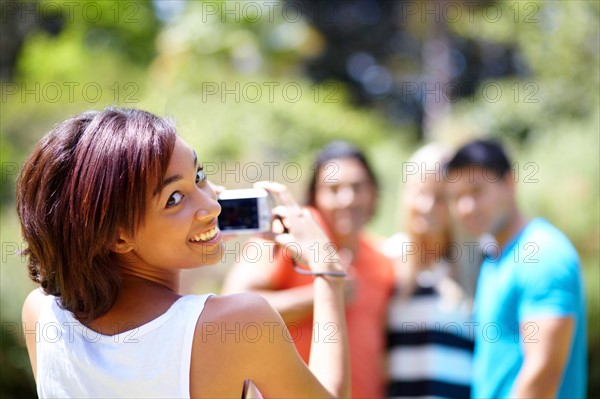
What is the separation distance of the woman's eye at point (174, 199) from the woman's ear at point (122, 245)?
0.39ft

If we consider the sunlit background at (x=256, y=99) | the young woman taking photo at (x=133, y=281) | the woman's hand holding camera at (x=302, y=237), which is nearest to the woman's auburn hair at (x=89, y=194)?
the young woman taking photo at (x=133, y=281)

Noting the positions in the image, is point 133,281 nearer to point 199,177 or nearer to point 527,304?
point 199,177

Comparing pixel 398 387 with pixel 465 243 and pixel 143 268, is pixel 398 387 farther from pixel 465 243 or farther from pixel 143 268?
pixel 143 268

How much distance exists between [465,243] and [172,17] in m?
10.1

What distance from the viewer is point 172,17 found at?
1301cm

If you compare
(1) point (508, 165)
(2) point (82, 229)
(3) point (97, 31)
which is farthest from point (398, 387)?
(3) point (97, 31)

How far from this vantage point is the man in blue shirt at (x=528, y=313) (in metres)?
2.51

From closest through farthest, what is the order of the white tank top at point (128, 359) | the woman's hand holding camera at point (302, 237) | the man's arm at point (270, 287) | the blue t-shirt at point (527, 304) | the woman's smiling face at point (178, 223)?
the white tank top at point (128, 359) → the woman's smiling face at point (178, 223) → the woman's hand holding camera at point (302, 237) → the blue t-shirt at point (527, 304) → the man's arm at point (270, 287)

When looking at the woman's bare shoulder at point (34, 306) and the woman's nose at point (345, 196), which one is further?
the woman's nose at point (345, 196)

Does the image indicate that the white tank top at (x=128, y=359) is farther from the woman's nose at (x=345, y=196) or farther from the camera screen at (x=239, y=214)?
the woman's nose at (x=345, y=196)

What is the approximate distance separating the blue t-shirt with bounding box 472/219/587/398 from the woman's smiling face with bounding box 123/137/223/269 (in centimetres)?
134

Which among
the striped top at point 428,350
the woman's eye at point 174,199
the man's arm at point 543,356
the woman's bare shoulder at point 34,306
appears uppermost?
the woman's eye at point 174,199

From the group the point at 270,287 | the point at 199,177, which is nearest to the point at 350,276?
the point at 270,287

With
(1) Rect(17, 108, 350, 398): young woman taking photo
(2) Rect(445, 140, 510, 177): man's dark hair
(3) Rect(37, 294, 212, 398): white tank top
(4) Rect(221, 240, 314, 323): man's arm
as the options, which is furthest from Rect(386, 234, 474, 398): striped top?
(3) Rect(37, 294, 212, 398): white tank top
